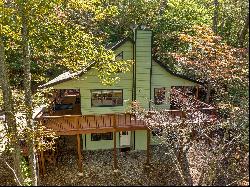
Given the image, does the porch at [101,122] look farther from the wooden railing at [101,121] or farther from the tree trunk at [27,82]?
the tree trunk at [27,82]

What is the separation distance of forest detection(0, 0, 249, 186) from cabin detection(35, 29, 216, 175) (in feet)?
3.20

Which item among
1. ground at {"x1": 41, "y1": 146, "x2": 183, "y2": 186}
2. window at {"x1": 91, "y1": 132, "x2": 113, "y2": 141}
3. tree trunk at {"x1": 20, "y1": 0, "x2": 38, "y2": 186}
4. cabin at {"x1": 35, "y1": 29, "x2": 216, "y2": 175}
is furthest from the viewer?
window at {"x1": 91, "y1": 132, "x2": 113, "y2": 141}

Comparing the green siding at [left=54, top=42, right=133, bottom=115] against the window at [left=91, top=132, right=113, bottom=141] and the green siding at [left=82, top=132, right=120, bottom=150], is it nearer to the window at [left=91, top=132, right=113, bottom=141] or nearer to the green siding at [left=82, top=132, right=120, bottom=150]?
the window at [left=91, top=132, right=113, bottom=141]

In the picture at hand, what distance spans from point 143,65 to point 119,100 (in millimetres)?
2832

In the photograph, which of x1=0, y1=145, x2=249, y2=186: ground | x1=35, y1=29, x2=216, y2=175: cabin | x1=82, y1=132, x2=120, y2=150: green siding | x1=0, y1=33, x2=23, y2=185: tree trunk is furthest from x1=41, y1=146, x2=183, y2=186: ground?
x1=0, y1=33, x2=23, y2=185: tree trunk

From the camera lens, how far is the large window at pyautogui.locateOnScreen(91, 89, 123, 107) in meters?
23.0

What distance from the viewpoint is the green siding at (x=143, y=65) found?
21.4m

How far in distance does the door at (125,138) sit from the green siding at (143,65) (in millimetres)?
2501

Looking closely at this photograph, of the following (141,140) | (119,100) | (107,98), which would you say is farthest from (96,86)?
(141,140)

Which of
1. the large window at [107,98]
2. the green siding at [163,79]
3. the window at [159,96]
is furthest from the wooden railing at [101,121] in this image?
the green siding at [163,79]

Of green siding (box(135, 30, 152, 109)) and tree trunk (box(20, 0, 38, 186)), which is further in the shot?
green siding (box(135, 30, 152, 109))

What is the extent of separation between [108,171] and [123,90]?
509cm

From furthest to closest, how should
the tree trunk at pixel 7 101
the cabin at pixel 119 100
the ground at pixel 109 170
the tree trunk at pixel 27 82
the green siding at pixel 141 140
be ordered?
the green siding at pixel 141 140
the cabin at pixel 119 100
the ground at pixel 109 170
the tree trunk at pixel 7 101
the tree trunk at pixel 27 82

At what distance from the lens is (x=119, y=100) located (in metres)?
23.2
